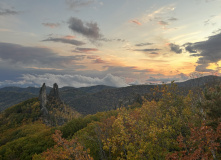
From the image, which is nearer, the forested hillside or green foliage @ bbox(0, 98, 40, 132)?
the forested hillside

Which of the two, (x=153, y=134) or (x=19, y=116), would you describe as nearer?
(x=153, y=134)

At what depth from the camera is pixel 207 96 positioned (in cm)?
1717

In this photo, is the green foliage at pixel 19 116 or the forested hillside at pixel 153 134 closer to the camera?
the forested hillside at pixel 153 134

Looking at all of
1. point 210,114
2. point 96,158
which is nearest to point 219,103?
point 210,114

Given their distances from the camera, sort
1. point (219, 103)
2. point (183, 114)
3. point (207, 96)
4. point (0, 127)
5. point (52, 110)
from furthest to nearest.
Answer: point (52, 110), point (0, 127), point (183, 114), point (207, 96), point (219, 103)

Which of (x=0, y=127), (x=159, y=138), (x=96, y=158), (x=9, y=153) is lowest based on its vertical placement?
(x=0, y=127)

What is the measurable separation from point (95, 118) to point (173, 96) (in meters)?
47.3

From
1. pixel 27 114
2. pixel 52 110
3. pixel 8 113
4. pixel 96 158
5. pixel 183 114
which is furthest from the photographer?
pixel 52 110

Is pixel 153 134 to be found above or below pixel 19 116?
above

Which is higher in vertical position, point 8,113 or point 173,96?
point 173,96

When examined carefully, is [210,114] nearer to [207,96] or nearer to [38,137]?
[207,96]

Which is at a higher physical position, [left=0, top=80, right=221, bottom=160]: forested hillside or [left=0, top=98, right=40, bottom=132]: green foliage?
[left=0, top=80, right=221, bottom=160]: forested hillside

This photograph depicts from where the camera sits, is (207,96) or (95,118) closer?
(207,96)

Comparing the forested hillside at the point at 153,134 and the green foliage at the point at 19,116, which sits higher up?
the forested hillside at the point at 153,134
